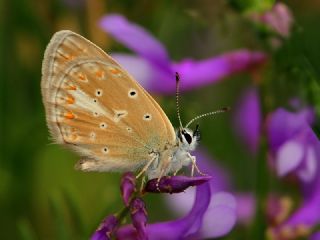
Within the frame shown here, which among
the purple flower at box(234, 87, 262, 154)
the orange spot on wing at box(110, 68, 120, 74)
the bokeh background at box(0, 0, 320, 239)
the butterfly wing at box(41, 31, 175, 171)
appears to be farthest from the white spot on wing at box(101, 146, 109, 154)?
the purple flower at box(234, 87, 262, 154)

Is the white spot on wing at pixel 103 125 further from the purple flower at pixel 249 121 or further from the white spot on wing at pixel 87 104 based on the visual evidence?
the purple flower at pixel 249 121

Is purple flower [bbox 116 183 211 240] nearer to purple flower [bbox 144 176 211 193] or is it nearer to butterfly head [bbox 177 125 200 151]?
purple flower [bbox 144 176 211 193]

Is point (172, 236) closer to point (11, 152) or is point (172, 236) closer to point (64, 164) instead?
point (11, 152)

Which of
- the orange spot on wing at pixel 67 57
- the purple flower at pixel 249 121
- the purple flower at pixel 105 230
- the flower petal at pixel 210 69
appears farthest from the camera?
the purple flower at pixel 249 121

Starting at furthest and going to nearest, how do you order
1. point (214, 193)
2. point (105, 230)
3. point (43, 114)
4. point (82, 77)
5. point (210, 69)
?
point (43, 114) → point (210, 69) → point (214, 193) → point (82, 77) → point (105, 230)

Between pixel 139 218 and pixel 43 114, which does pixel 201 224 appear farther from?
pixel 43 114

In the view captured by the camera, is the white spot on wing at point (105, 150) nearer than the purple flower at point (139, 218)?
No

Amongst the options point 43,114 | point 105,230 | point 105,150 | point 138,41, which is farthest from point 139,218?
point 43,114

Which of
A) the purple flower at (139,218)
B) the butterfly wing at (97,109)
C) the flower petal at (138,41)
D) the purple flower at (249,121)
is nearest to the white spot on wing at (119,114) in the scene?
the butterfly wing at (97,109)
